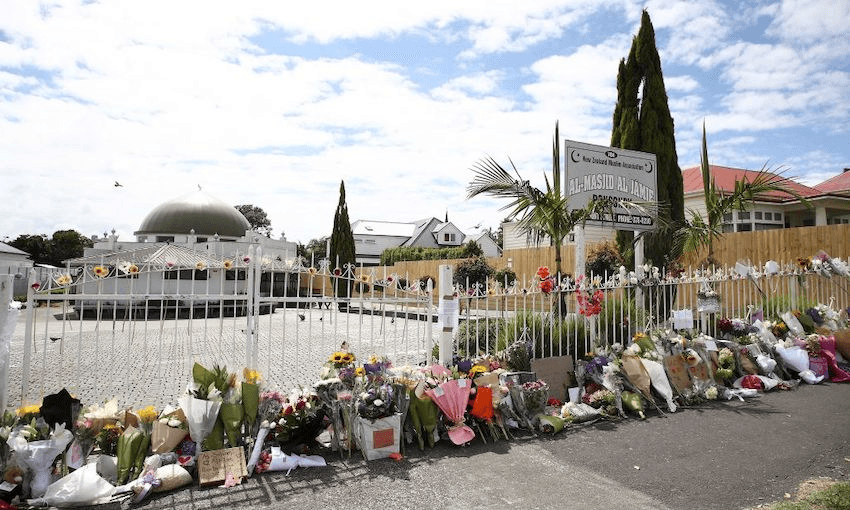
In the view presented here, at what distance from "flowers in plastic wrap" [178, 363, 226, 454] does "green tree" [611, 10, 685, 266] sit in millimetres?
9094

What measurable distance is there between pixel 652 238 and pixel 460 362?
7.07m

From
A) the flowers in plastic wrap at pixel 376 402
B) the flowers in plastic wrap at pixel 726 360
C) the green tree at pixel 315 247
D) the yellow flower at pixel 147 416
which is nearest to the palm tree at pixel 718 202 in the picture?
the flowers in plastic wrap at pixel 726 360

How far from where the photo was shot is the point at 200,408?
3.94 metres

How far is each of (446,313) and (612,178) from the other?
15.1 feet

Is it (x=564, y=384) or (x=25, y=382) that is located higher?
(x=25, y=382)

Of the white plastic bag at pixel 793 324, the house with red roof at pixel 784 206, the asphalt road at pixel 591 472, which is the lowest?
the asphalt road at pixel 591 472

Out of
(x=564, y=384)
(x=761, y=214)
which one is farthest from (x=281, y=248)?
(x=564, y=384)

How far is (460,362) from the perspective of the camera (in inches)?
206

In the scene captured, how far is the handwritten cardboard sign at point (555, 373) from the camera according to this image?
225 inches

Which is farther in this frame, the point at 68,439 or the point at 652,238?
the point at 652,238

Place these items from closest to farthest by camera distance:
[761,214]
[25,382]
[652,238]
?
1. [25,382]
2. [652,238]
3. [761,214]

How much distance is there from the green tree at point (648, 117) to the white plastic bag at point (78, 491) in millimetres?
9926

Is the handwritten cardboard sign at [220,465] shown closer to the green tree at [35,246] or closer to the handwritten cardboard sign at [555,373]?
the handwritten cardboard sign at [555,373]

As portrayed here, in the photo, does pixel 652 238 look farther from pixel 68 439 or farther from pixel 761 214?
pixel 761 214
